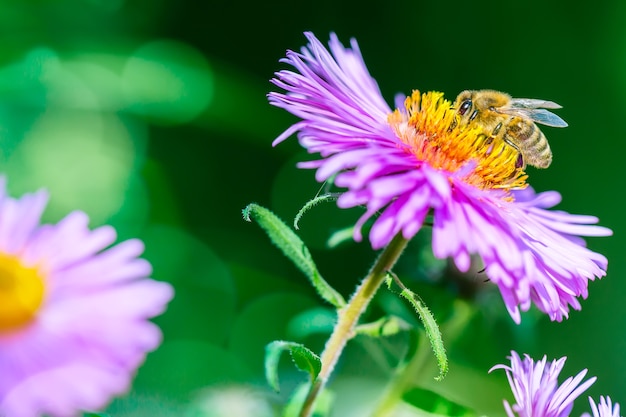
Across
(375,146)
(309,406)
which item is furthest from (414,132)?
(309,406)

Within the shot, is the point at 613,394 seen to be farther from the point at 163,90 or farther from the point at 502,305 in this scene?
the point at 163,90

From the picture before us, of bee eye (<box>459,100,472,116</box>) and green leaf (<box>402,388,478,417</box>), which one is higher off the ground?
bee eye (<box>459,100,472,116</box>)

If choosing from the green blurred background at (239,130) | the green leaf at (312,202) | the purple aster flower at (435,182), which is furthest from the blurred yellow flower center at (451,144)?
the green blurred background at (239,130)

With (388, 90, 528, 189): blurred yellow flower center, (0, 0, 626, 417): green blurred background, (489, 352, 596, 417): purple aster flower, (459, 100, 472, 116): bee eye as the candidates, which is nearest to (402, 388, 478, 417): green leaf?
(489, 352, 596, 417): purple aster flower

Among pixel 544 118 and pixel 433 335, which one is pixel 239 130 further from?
pixel 433 335

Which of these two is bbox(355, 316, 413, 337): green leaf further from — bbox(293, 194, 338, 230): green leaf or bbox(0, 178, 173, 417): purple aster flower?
bbox(0, 178, 173, 417): purple aster flower
